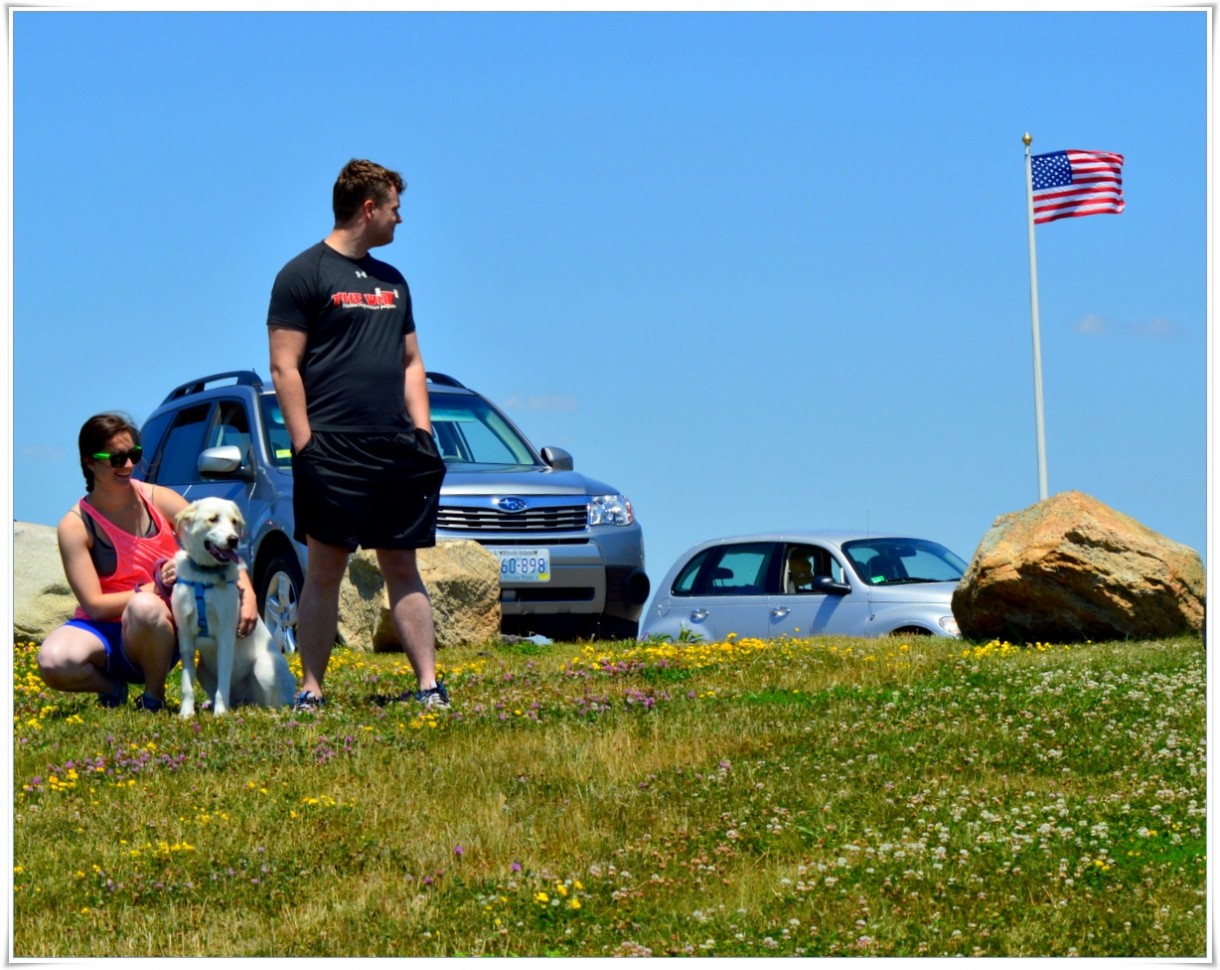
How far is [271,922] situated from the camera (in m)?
5.98

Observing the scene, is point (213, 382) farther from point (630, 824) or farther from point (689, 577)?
point (630, 824)

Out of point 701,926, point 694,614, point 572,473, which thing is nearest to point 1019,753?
point 701,926

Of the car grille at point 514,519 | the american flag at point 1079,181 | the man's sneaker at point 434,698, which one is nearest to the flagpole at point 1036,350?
the american flag at point 1079,181

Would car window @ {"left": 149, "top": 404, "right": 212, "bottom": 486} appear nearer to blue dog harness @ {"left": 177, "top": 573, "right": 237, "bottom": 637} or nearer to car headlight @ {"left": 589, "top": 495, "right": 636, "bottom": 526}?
car headlight @ {"left": 589, "top": 495, "right": 636, "bottom": 526}

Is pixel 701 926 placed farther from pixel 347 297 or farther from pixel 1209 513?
pixel 347 297

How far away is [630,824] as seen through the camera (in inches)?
276

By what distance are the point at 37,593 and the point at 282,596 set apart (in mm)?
4717

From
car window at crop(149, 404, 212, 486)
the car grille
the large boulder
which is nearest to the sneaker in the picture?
the car grille

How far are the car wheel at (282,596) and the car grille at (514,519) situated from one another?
1.44 m

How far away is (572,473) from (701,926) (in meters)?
9.73

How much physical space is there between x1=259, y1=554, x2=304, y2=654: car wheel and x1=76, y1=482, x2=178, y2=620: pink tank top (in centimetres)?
352

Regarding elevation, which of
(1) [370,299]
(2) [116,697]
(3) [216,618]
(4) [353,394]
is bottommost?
(2) [116,697]

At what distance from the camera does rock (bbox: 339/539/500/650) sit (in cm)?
1438

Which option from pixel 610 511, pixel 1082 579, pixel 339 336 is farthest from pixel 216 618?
pixel 1082 579
